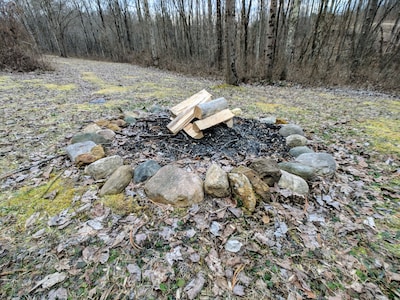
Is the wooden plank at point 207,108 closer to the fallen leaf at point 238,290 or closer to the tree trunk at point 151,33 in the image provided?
the fallen leaf at point 238,290

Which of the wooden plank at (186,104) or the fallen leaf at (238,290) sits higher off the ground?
the wooden plank at (186,104)

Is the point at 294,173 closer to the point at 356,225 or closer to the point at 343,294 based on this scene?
the point at 356,225

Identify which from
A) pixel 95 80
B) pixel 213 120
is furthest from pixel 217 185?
pixel 95 80

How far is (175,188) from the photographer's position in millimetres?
1884

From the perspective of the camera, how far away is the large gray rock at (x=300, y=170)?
2.14 metres

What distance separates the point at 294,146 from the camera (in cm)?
279

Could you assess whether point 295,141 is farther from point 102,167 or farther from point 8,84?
point 8,84

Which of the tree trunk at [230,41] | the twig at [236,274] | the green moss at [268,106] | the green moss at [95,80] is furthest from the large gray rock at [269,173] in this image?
the green moss at [95,80]

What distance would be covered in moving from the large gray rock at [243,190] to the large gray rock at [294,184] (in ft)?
1.27

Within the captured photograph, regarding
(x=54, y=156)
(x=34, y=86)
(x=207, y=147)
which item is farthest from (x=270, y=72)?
(x=34, y=86)

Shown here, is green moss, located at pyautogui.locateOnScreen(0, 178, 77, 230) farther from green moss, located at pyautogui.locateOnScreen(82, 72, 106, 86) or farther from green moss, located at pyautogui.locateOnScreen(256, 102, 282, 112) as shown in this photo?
green moss, located at pyautogui.locateOnScreen(82, 72, 106, 86)

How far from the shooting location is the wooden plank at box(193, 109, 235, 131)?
2745 millimetres

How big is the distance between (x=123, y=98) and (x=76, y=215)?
4118 millimetres

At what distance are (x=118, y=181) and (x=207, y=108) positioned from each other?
5.04 ft
